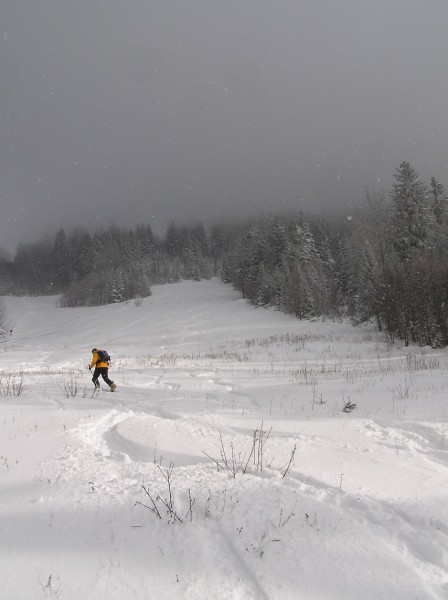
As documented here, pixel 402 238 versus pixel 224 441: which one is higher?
pixel 402 238

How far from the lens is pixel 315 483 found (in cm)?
345

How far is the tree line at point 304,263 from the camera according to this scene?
27.0m

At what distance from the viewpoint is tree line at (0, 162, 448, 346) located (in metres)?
27.0

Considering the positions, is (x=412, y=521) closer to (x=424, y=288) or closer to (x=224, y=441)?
(x=224, y=441)

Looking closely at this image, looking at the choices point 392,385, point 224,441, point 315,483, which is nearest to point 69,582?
point 315,483

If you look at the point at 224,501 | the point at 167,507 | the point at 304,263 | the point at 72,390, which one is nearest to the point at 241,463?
the point at 224,501

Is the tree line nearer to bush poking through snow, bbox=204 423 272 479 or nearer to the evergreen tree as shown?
the evergreen tree

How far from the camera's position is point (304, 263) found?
191 feet

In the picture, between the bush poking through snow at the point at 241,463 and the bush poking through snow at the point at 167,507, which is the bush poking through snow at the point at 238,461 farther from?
the bush poking through snow at the point at 167,507

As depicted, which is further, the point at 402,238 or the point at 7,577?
the point at 402,238

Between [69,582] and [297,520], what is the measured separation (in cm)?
161

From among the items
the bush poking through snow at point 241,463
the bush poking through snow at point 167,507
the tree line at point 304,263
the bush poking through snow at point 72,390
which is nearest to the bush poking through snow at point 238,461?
the bush poking through snow at point 241,463

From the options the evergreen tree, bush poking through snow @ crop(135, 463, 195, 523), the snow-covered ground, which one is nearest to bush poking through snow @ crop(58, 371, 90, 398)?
the snow-covered ground

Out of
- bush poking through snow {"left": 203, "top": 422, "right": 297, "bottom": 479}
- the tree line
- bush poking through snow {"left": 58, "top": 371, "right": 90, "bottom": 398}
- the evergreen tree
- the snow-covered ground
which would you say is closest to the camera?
the snow-covered ground
